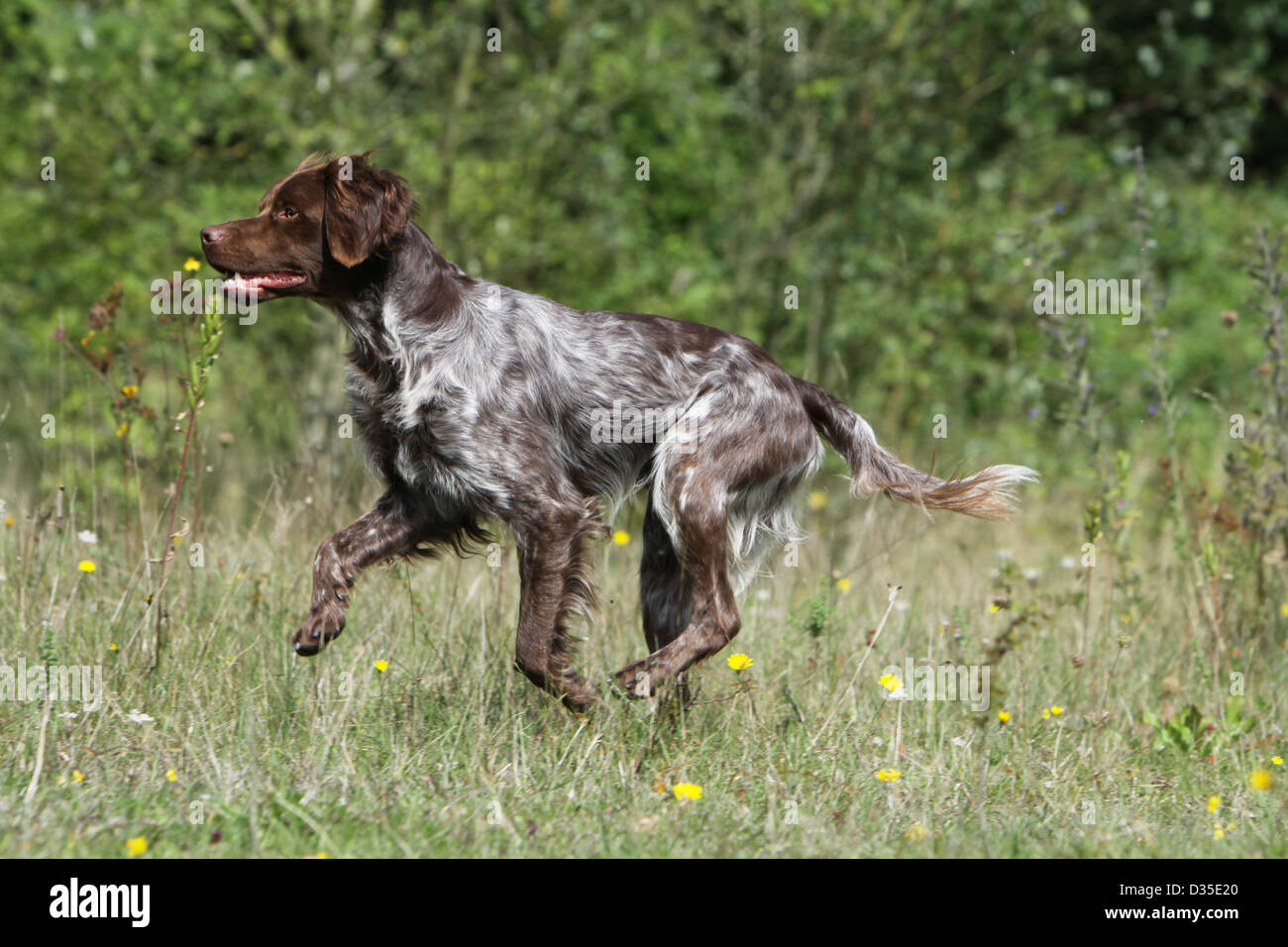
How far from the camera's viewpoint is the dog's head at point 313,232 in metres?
3.87

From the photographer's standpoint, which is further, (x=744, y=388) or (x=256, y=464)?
(x=256, y=464)

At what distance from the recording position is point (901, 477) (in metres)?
4.29

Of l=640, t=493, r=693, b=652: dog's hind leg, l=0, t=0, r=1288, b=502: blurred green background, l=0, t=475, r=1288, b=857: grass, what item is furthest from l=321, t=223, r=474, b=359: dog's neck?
l=0, t=0, r=1288, b=502: blurred green background

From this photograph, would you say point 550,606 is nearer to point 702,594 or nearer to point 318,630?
point 702,594

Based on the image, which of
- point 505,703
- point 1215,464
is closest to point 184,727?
point 505,703

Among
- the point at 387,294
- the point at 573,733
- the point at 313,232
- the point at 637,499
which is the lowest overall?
the point at 573,733

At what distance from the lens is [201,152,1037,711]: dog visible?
3934 millimetres

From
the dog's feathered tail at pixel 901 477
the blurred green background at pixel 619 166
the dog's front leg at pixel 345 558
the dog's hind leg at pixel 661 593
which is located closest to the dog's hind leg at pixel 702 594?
the dog's hind leg at pixel 661 593

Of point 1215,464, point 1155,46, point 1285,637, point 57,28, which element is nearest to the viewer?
point 1285,637

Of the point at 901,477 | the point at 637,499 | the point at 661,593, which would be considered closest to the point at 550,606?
the point at 661,593

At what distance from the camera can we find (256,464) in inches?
264

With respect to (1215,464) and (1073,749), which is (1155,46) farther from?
(1073,749)

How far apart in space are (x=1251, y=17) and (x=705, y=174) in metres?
4.18

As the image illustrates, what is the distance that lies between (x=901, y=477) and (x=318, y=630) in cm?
184
